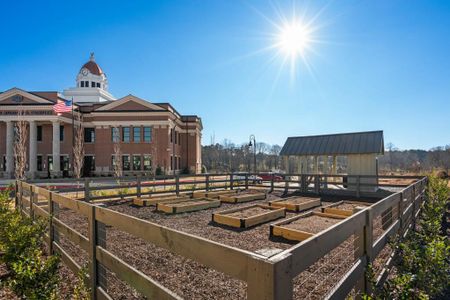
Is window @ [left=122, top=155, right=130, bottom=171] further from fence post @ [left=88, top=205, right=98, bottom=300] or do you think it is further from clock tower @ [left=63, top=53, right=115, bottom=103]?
fence post @ [left=88, top=205, right=98, bottom=300]

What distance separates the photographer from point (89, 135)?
35.0 meters

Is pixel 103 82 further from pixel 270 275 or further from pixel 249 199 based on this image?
pixel 270 275

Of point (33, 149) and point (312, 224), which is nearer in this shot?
point (312, 224)

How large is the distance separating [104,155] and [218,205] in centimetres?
2778

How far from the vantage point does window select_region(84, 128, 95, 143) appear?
34875 millimetres

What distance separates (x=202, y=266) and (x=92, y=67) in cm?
5139

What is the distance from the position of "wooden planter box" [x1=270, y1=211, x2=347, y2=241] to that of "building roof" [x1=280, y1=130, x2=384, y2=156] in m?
9.13

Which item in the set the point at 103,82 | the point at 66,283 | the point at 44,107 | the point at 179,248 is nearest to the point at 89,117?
the point at 44,107

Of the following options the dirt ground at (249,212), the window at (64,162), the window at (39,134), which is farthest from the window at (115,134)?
the dirt ground at (249,212)

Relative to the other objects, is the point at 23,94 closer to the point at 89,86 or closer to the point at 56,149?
the point at 56,149

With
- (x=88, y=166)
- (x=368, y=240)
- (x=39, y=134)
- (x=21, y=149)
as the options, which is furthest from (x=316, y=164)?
(x=39, y=134)

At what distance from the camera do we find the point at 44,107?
31000 millimetres

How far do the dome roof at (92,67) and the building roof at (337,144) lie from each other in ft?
135

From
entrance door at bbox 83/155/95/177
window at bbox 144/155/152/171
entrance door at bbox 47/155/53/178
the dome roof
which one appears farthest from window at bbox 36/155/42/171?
the dome roof
